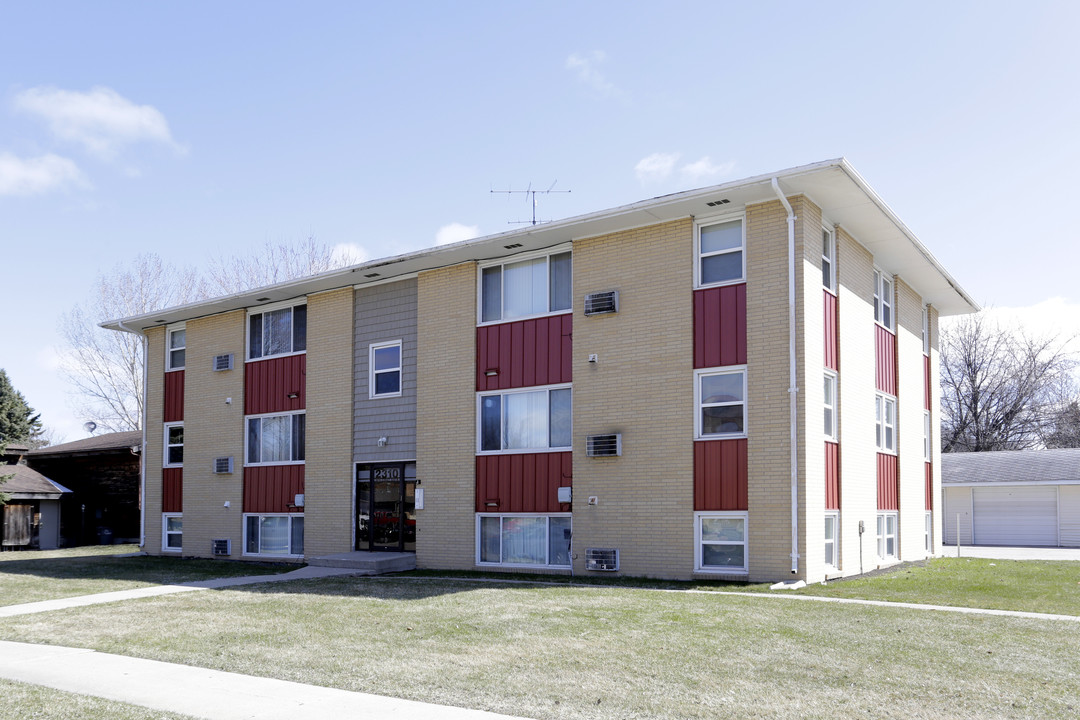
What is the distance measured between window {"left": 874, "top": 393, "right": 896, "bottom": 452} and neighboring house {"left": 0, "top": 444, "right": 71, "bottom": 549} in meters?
24.3

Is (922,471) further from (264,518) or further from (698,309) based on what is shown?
(264,518)

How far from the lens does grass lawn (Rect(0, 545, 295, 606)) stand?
15.4 m

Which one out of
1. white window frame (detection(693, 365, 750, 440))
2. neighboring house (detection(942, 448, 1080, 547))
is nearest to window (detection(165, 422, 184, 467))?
white window frame (detection(693, 365, 750, 440))

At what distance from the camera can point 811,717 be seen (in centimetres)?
654

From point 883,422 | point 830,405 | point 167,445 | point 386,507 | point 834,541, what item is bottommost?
point 834,541

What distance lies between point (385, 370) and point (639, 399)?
21.3 ft

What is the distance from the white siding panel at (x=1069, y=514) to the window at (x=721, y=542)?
21.0 m

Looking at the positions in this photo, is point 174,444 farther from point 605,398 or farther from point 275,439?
point 605,398

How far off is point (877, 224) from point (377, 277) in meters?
10.3

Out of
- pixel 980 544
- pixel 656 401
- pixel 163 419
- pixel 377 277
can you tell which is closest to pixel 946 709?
pixel 656 401

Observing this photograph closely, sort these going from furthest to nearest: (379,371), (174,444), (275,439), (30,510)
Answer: (30,510) → (174,444) → (275,439) → (379,371)

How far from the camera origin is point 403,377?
2028 centimetres

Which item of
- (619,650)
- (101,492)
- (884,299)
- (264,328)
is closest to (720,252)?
(884,299)

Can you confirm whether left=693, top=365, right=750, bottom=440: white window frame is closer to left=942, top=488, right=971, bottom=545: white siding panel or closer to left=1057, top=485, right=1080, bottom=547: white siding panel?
left=1057, top=485, right=1080, bottom=547: white siding panel
